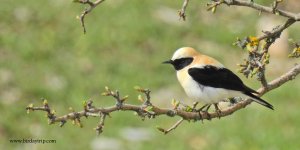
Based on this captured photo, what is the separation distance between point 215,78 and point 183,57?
436mm

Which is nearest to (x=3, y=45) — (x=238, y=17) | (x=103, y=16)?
(x=103, y=16)

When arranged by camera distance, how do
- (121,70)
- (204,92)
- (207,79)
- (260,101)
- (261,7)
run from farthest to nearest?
(121,70), (207,79), (204,92), (260,101), (261,7)

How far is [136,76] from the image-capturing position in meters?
16.9

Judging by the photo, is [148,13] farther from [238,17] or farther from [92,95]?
[92,95]

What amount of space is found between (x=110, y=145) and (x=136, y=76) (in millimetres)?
2950

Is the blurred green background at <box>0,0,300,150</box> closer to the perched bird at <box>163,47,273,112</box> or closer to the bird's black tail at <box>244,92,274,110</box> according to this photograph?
the perched bird at <box>163,47,273,112</box>

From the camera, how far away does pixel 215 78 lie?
26.7ft

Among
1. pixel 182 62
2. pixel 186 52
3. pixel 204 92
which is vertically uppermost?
pixel 186 52

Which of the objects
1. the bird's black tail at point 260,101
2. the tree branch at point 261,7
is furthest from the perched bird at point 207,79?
Answer: the tree branch at point 261,7

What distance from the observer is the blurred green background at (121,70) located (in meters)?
14.4

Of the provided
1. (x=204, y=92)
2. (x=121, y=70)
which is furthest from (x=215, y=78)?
(x=121, y=70)

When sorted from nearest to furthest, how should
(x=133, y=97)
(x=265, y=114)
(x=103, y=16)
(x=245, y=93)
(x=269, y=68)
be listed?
(x=245, y=93)
(x=265, y=114)
(x=133, y=97)
(x=269, y=68)
(x=103, y=16)

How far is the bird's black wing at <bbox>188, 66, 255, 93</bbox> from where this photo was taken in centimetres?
806

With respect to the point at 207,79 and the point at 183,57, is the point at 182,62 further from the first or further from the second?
the point at 207,79
